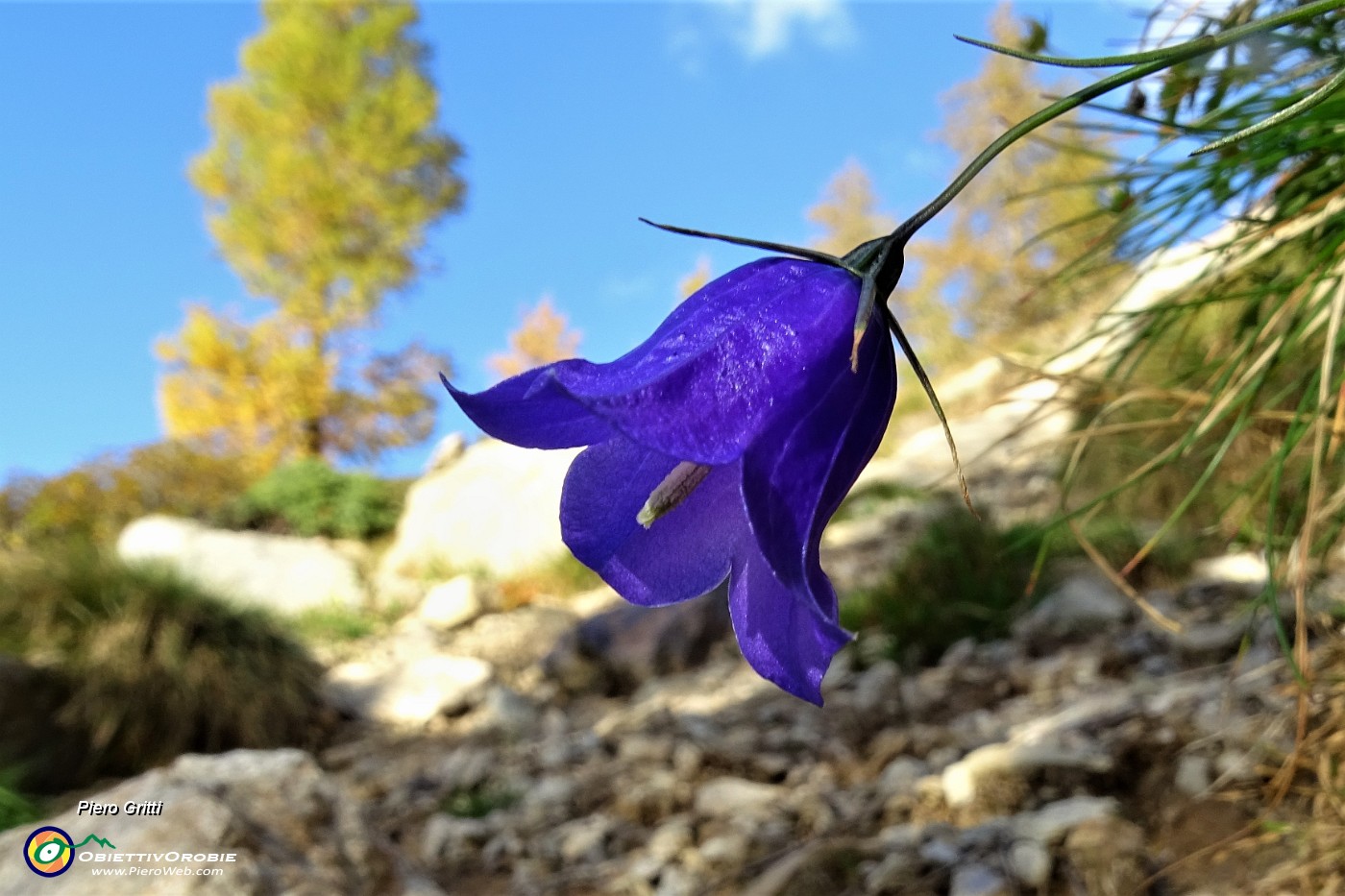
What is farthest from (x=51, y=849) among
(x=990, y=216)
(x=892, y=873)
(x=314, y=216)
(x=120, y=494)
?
(x=990, y=216)

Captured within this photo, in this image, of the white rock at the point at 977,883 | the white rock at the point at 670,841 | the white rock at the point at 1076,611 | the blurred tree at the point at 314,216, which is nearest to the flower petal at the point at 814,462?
the white rock at the point at 977,883

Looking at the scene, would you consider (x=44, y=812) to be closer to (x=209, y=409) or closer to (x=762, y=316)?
(x=762, y=316)

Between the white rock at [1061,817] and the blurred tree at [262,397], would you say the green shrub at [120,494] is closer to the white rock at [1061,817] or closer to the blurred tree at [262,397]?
the blurred tree at [262,397]

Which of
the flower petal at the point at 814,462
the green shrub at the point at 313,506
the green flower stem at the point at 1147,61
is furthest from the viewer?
the green shrub at the point at 313,506

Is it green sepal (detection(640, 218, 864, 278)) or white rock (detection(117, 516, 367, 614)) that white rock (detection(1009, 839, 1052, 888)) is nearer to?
green sepal (detection(640, 218, 864, 278))

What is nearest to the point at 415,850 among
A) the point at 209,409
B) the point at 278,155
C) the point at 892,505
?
the point at 892,505
